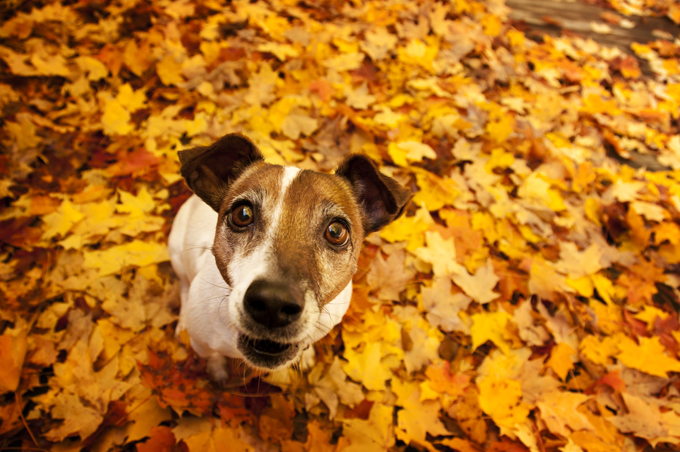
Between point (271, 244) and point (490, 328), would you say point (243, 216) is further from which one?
point (490, 328)

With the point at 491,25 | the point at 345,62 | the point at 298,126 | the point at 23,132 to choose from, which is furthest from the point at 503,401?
the point at 491,25

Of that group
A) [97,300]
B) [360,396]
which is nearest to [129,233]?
[97,300]

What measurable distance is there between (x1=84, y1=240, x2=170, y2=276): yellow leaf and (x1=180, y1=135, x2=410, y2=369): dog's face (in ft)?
4.37

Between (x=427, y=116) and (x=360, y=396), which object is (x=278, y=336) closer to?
(x=360, y=396)

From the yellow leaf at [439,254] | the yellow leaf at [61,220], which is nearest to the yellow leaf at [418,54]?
the yellow leaf at [439,254]

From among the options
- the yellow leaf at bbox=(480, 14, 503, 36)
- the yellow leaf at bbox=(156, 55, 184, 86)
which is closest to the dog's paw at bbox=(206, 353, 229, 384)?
the yellow leaf at bbox=(156, 55, 184, 86)

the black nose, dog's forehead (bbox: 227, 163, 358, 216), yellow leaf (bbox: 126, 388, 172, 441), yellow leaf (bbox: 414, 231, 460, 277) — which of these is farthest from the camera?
yellow leaf (bbox: 414, 231, 460, 277)

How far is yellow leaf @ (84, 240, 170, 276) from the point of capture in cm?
288

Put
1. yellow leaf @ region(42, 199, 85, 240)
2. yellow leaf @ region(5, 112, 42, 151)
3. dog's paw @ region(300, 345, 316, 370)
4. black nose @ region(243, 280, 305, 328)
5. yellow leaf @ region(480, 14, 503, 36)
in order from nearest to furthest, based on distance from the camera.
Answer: black nose @ region(243, 280, 305, 328), dog's paw @ region(300, 345, 316, 370), yellow leaf @ region(42, 199, 85, 240), yellow leaf @ region(5, 112, 42, 151), yellow leaf @ region(480, 14, 503, 36)

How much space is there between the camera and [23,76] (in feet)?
12.8

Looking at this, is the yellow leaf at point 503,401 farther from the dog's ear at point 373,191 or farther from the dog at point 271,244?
the dog's ear at point 373,191

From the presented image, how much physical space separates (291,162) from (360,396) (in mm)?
2395

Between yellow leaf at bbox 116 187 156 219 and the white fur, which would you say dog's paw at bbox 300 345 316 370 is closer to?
the white fur

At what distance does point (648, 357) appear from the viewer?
2803 millimetres
